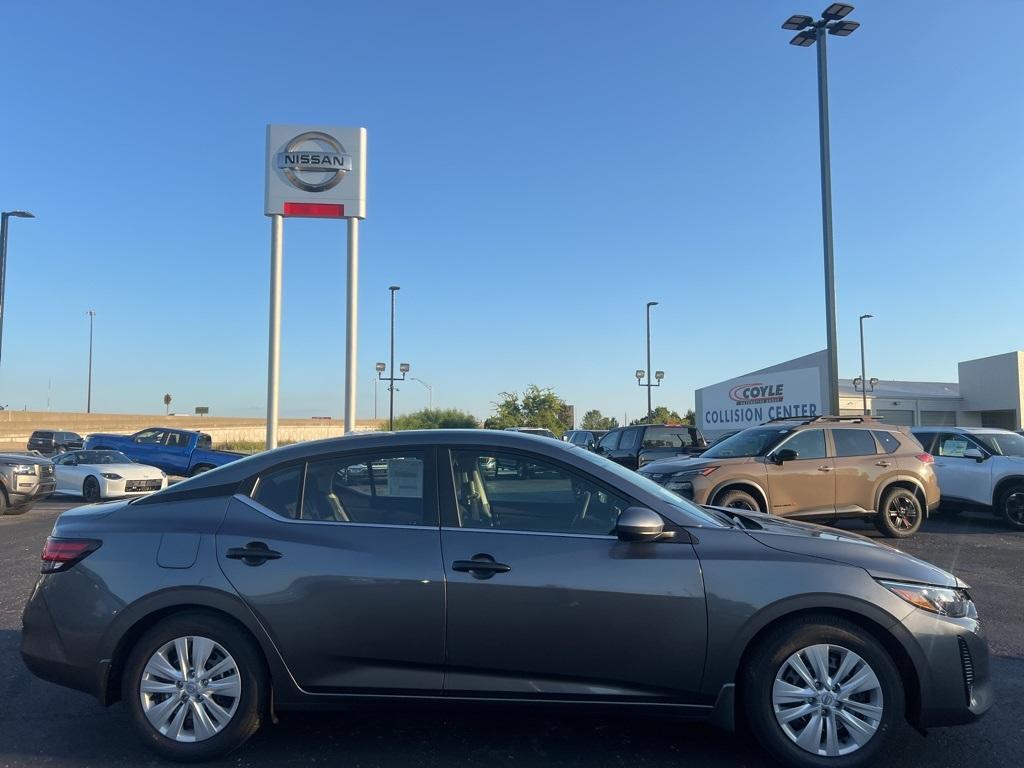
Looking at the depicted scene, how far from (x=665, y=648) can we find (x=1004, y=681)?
2907 millimetres

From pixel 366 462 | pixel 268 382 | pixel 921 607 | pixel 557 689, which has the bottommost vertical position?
pixel 557 689

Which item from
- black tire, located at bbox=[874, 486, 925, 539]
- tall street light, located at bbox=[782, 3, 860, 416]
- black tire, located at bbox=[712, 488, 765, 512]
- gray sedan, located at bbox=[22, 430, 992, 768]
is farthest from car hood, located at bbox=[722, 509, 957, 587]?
tall street light, located at bbox=[782, 3, 860, 416]

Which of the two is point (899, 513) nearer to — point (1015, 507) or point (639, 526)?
point (1015, 507)

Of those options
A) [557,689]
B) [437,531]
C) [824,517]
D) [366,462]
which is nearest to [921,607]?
[557,689]

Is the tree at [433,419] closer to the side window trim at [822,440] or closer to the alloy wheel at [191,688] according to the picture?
the side window trim at [822,440]

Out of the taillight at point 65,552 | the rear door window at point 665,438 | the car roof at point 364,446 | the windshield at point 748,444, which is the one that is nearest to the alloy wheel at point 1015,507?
the windshield at point 748,444

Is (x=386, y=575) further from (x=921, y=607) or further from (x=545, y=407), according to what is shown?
(x=545, y=407)

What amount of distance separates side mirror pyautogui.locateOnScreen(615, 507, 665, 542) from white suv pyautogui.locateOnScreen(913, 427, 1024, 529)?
1158cm

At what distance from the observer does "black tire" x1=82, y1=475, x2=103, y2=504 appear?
1717cm

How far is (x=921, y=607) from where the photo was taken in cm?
377

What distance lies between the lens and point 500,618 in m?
3.75

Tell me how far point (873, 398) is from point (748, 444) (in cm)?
3220

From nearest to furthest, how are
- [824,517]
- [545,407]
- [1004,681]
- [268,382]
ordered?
[1004,681]
[824,517]
[268,382]
[545,407]

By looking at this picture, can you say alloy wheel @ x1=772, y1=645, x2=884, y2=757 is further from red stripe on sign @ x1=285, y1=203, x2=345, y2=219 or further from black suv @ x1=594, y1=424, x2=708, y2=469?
red stripe on sign @ x1=285, y1=203, x2=345, y2=219
